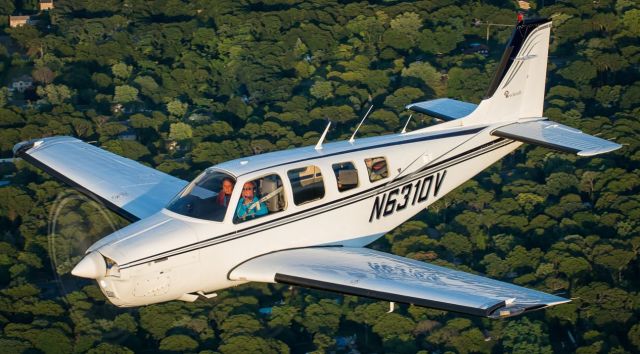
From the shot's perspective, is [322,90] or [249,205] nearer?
[249,205]

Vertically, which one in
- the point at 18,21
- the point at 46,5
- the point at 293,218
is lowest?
the point at 18,21

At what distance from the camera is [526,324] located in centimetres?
4491

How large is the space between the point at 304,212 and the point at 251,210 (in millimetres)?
1288

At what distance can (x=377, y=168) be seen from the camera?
27.1 m

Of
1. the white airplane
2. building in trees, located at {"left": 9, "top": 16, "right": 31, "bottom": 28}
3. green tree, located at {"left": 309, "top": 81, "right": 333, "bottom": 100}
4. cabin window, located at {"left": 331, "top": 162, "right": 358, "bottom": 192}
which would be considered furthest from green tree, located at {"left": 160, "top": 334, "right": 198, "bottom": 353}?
building in trees, located at {"left": 9, "top": 16, "right": 31, "bottom": 28}

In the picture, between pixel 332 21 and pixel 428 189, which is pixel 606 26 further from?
pixel 428 189

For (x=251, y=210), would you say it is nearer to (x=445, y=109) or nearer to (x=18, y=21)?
(x=445, y=109)

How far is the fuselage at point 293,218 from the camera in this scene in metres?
23.8

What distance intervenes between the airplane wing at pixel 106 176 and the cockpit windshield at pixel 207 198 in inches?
88.6

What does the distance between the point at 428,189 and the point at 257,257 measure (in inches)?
218

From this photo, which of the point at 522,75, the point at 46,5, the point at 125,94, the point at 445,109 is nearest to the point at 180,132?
the point at 125,94

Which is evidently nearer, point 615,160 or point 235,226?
point 235,226

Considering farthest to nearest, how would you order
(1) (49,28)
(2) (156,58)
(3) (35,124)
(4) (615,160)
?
(1) (49,28)
(2) (156,58)
(3) (35,124)
(4) (615,160)

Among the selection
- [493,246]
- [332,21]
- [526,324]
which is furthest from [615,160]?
[332,21]
